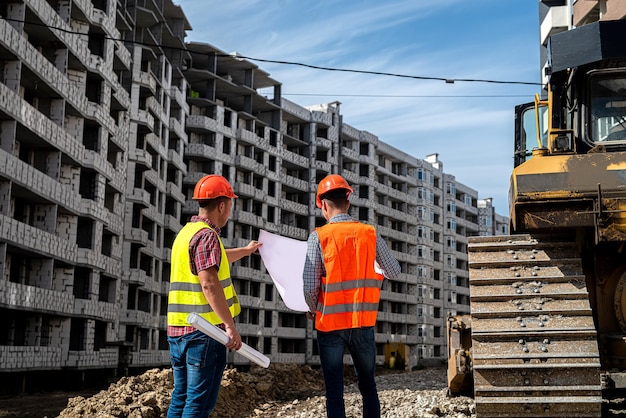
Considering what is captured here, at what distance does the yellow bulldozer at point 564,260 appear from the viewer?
6699mm

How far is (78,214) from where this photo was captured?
38281 mm

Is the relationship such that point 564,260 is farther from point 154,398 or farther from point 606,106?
point 154,398

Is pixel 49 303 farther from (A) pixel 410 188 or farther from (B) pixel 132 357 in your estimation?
(A) pixel 410 188

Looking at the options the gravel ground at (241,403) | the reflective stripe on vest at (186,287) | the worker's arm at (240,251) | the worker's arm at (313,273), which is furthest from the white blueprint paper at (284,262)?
the gravel ground at (241,403)

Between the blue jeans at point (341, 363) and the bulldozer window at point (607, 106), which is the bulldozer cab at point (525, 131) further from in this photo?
the blue jeans at point (341, 363)

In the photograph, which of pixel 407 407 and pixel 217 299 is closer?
pixel 217 299

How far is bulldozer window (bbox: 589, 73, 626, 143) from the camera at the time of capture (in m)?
7.95

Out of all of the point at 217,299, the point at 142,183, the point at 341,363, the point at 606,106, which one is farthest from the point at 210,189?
the point at 142,183

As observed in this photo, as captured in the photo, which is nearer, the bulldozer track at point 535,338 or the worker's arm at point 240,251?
the bulldozer track at point 535,338

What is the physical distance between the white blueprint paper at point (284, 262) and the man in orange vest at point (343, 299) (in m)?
0.80

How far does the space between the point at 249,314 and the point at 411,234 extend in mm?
31804

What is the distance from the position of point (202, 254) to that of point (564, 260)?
347cm

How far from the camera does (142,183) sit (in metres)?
50.6

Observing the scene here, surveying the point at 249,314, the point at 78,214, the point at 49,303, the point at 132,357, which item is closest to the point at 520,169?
the point at 49,303
